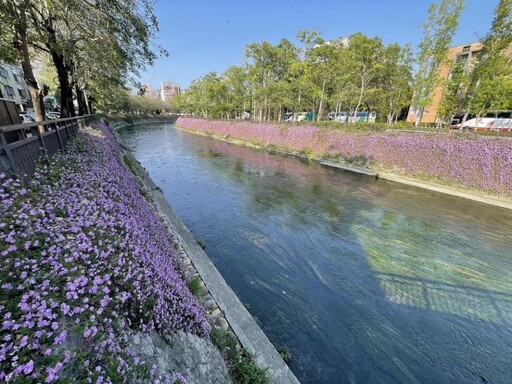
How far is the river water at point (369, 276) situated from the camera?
3906 mm

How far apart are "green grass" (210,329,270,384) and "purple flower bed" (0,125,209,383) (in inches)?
11.4

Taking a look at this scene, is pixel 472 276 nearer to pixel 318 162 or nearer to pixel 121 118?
pixel 318 162

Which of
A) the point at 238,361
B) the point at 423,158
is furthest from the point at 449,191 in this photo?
the point at 238,361

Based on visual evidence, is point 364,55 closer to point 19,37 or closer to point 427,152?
point 427,152

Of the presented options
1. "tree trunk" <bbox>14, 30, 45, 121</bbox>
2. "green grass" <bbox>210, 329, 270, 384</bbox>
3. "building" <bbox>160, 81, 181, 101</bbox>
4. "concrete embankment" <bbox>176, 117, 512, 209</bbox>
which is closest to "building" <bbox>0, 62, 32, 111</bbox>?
"tree trunk" <bbox>14, 30, 45, 121</bbox>

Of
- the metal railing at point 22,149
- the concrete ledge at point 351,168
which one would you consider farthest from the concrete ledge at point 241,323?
the concrete ledge at point 351,168

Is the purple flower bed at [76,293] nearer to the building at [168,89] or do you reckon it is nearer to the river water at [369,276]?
the river water at [369,276]

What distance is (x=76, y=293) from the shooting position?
5.44 feet

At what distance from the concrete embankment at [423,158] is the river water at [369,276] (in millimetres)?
1856

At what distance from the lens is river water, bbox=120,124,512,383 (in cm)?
391

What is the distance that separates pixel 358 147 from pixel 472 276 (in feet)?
45.5

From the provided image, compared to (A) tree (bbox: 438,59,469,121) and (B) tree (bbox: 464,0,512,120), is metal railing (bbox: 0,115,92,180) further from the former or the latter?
(A) tree (bbox: 438,59,469,121)

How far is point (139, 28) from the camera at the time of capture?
7.87 m

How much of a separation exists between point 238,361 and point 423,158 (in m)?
16.6
